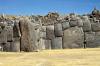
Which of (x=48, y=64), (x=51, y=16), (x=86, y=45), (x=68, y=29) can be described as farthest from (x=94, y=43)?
(x=51, y=16)

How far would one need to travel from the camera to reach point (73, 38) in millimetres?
18703

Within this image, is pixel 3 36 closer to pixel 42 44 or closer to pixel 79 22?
pixel 42 44

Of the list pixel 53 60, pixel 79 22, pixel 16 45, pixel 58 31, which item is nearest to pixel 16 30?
pixel 16 45

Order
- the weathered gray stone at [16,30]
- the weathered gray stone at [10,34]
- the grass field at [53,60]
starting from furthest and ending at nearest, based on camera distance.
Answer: the weathered gray stone at [10,34] < the weathered gray stone at [16,30] < the grass field at [53,60]

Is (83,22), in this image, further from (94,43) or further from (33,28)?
(33,28)

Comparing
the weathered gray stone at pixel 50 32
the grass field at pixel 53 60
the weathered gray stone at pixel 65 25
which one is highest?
the weathered gray stone at pixel 65 25

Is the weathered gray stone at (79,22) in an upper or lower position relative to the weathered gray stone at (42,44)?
upper

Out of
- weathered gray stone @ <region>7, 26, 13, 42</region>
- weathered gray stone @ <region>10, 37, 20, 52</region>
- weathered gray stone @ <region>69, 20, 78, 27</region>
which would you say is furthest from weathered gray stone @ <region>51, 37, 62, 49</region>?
weathered gray stone @ <region>7, 26, 13, 42</region>

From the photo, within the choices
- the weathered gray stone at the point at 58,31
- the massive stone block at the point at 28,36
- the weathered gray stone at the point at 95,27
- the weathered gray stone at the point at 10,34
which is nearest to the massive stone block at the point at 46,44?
the weathered gray stone at the point at 58,31

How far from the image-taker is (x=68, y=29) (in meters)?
18.7

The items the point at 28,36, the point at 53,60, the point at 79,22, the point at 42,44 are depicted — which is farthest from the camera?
the point at 79,22

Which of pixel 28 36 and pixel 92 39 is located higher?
pixel 28 36

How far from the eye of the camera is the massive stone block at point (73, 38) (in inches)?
732

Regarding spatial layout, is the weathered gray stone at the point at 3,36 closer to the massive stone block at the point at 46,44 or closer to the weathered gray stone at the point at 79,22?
the massive stone block at the point at 46,44
